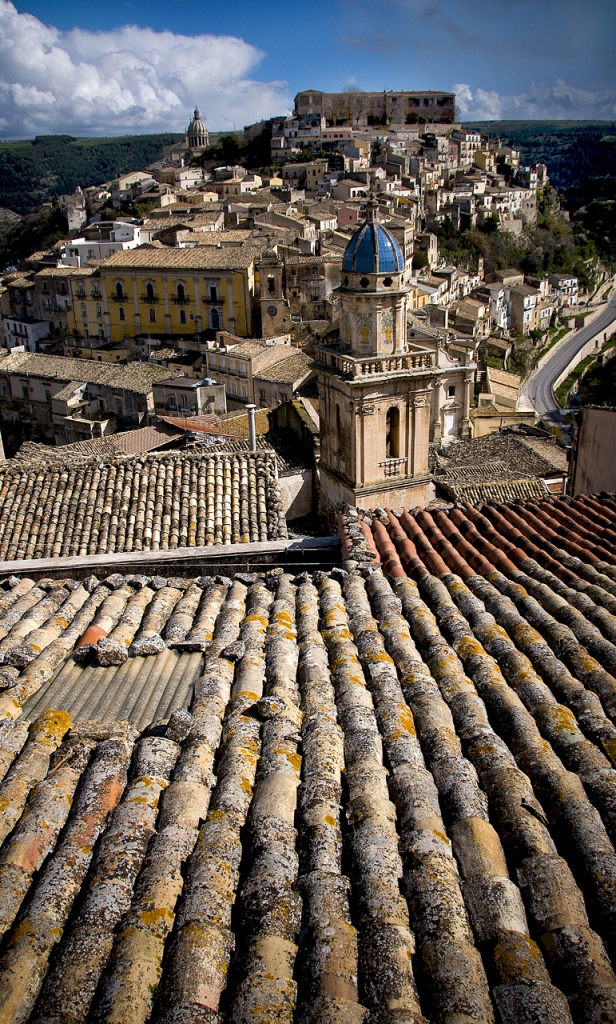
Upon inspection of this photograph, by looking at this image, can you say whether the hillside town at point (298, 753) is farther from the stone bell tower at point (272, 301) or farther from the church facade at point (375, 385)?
the stone bell tower at point (272, 301)

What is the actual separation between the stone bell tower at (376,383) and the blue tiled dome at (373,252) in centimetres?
2

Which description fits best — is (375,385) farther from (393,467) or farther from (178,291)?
(178,291)

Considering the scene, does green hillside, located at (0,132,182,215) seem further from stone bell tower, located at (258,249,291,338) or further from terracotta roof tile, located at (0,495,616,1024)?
terracotta roof tile, located at (0,495,616,1024)

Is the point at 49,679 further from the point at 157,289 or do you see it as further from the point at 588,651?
the point at 157,289

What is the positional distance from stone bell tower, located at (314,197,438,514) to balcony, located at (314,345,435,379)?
0.07ft

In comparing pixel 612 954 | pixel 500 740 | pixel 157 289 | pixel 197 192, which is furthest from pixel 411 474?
pixel 197 192

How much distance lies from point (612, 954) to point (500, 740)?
1.12 meters

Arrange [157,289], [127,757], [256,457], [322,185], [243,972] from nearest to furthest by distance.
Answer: [243,972] < [127,757] < [256,457] < [157,289] < [322,185]

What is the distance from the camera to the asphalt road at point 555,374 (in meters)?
48.5

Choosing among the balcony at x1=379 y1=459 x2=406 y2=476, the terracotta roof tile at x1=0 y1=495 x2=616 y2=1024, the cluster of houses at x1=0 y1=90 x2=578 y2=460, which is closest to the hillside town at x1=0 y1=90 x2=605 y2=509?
the balcony at x1=379 y1=459 x2=406 y2=476

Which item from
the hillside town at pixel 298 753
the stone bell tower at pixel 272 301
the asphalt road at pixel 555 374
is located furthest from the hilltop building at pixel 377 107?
the hillside town at pixel 298 753

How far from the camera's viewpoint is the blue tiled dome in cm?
1563

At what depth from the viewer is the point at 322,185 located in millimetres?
72125

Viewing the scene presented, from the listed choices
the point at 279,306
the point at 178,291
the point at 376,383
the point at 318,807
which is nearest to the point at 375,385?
the point at 376,383
